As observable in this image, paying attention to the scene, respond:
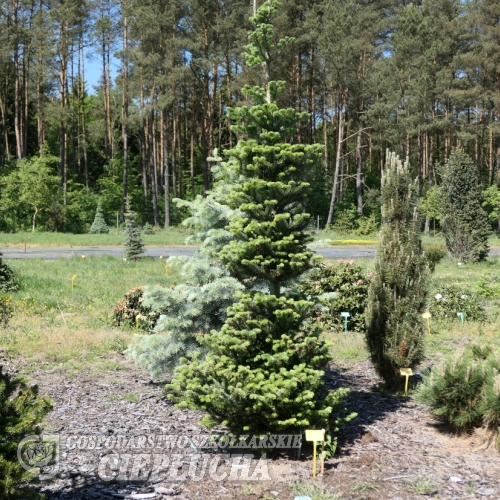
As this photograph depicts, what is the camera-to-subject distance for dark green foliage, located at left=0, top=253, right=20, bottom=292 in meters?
13.0

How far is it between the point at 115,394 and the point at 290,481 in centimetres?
288

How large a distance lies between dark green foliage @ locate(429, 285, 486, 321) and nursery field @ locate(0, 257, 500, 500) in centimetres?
4

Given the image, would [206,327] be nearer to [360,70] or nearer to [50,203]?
[50,203]

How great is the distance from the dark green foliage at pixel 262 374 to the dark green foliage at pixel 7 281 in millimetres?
8879

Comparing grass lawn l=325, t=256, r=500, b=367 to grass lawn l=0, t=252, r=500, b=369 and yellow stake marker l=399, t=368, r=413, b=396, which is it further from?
yellow stake marker l=399, t=368, r=413, b=396

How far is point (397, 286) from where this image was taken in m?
7.02

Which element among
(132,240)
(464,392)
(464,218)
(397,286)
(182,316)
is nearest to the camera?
(464,392)

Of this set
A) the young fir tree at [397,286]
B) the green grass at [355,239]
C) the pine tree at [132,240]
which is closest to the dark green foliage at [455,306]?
the young fir tree at [397,286]

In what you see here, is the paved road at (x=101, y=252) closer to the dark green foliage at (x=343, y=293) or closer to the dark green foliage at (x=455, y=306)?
the dark green foliage at (x=455, y=306)

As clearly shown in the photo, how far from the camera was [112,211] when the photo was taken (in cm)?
4172

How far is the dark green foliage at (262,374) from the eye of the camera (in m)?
5.02

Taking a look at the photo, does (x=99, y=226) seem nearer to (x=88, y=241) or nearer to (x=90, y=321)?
(x=88, y=241)

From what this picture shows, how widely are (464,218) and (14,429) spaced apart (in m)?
19.1

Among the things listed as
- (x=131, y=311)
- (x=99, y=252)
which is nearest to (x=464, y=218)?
(x=131, y=311)
